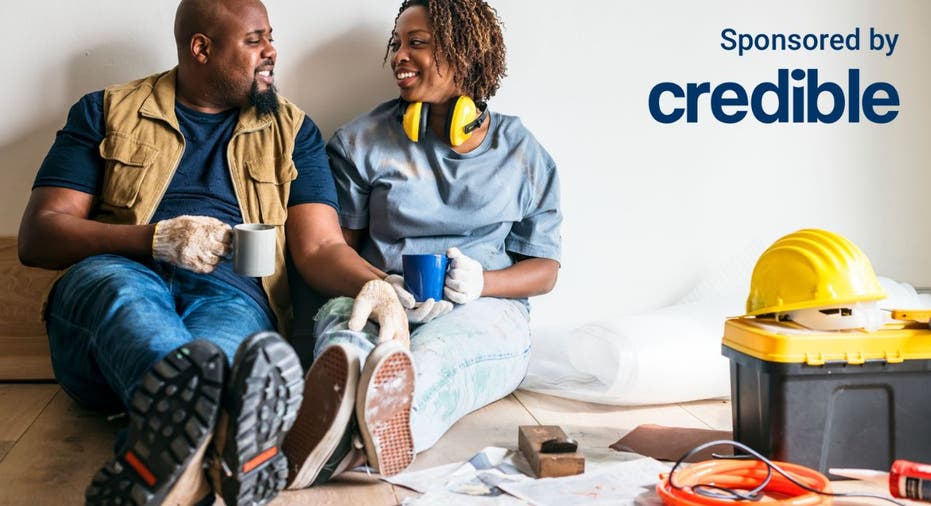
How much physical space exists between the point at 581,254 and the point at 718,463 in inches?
46.5

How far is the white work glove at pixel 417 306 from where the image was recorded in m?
2.12

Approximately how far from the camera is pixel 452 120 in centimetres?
239

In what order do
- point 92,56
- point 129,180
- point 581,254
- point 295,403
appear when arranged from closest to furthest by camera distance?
point 295,403, point 129,180, point 92,56, point 581,254

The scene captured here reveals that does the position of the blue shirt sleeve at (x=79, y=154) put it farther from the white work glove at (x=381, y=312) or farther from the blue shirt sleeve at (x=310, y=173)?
the white work glove at (x=381, y=312)

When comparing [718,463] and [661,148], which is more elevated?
[661,148]

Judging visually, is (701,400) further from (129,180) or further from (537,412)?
(129,180)

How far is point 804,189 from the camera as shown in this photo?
9.64 feet

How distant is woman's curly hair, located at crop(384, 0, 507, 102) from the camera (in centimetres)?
243

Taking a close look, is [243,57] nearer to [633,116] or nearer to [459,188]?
[459,188]

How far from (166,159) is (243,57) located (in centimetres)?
31

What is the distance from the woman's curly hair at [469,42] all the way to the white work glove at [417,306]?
2.03 ft

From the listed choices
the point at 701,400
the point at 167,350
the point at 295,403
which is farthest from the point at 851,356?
the point at 167,350

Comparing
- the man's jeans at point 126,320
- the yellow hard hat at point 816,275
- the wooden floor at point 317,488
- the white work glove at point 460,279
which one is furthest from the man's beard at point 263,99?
the yellow hard hat at point 816,275

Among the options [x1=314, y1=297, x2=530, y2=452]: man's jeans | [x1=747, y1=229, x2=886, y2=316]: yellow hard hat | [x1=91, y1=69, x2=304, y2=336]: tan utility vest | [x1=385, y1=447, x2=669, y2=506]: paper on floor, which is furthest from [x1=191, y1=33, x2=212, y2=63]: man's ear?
[x1=747, y1=229, x2=886, y2=316]: yellow hard hat
